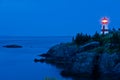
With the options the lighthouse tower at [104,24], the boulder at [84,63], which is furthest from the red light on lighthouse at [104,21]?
the boulder at [84,63]

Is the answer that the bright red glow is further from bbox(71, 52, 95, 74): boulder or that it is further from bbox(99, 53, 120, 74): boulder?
bbox(99, 53, 120, 74): boulder

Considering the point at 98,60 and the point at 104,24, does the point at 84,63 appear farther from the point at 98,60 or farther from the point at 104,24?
the point at 104,24

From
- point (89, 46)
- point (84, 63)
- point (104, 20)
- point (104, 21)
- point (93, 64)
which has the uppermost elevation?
point (104, 20)

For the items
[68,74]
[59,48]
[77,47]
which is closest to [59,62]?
[59,48]

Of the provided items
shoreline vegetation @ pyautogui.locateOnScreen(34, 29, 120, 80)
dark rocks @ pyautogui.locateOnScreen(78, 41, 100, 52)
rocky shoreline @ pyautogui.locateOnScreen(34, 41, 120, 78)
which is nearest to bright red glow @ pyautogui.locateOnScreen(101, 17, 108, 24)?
shoreline vegetation @ pyautogui.locateOnScreen(34, 29, 120, 80)

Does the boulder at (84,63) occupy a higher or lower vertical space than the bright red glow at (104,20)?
lower

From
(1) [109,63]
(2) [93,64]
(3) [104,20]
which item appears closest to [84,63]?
(2) [93,64]

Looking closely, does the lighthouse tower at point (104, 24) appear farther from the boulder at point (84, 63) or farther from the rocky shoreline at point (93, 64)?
the boulder at point (84, 63)

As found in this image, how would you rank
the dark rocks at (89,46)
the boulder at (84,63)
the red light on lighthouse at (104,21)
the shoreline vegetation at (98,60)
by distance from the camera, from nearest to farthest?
the shoreline vegetation at (98,60) → the boulder at (84,63) → the dark rocks at (89,46) → the red light on lighthouse at (104,21)

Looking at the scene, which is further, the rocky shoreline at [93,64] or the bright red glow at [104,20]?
the bright red glow at [104,20]

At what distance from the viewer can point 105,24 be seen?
11581 centimetres

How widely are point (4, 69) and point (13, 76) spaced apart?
1659cm

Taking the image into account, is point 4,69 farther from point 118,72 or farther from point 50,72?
point 118,72

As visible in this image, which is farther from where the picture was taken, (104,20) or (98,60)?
(104,20)
